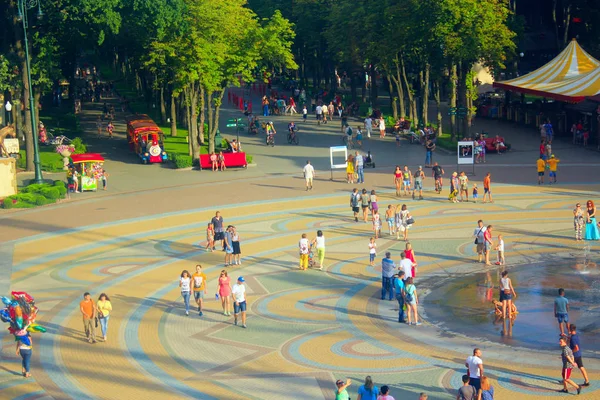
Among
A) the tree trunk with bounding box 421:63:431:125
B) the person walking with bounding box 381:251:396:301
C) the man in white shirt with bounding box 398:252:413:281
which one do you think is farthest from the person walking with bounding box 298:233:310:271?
the tree trunk with bounding box 421:63:431:125

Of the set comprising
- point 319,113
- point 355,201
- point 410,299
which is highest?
point 319,113

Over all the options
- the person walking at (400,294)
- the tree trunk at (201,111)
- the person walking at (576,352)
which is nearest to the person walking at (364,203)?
the person walking at (400,294)

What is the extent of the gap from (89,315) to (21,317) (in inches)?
83.1

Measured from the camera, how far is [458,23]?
56.0 meters

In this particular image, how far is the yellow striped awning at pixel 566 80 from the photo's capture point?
55594 millimetres

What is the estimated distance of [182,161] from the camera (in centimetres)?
5281

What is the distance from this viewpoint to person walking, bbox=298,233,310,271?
1153 inches

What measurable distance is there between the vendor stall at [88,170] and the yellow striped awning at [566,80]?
28.7 meters

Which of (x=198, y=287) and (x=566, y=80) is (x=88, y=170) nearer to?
(x=198, y=287)

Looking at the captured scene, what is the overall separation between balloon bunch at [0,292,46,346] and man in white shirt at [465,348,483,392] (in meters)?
10.0

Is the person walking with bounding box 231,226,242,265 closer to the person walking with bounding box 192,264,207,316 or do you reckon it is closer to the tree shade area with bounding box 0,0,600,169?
the person walking with bounding box 192,264,207,316

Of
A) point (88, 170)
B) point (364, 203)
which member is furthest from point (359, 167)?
point (88, 170)

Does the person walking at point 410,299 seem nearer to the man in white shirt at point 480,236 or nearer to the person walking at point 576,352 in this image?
the person walking at point 576,352

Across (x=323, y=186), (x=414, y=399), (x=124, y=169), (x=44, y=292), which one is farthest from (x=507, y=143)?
(x=414, y=399)
